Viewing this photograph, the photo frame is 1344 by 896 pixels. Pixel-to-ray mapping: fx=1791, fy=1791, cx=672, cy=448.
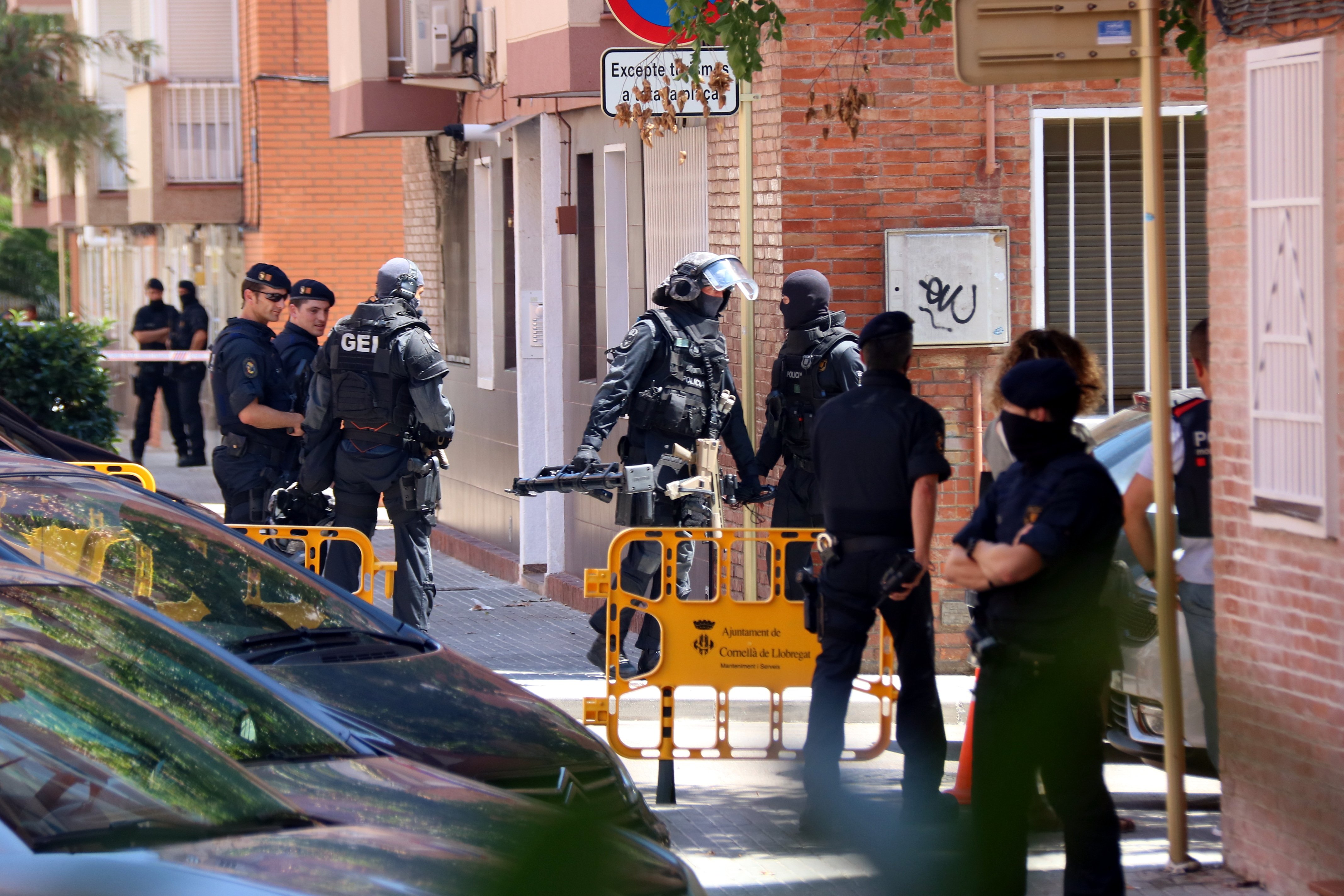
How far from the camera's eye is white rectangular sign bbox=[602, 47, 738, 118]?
322 inches

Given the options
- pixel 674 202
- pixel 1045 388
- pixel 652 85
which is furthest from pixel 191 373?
pixel 1045 388

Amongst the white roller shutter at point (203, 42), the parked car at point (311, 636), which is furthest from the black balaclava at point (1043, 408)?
the white roller shutter at point (203, 42)

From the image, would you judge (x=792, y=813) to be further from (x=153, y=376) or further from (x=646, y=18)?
(x=153, y=376)

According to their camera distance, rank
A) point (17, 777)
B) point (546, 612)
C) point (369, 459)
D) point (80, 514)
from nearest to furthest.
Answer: point (17, 777) < point (80, 514) < point (369, 459) < point (546, 612)

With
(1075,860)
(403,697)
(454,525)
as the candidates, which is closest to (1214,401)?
(1075,860)

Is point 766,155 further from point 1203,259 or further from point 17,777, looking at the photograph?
point 17,777

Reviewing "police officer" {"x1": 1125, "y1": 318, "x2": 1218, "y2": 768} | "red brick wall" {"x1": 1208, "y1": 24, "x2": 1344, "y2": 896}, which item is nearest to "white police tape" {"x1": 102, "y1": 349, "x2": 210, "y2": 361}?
"police officer" {"x1": 1125, "y1": 318, "x2": 1218, "y2": 768}

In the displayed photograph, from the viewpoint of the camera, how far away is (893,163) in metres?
9.19

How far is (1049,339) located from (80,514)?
3249 millimetres

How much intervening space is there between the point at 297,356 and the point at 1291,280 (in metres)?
5.85

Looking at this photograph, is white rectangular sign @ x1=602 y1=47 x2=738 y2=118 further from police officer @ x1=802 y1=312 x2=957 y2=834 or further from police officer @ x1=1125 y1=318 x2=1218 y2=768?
police officer @ x1=1125 y1=318 x2=1218 y2=768

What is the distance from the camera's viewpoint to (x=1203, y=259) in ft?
31.1

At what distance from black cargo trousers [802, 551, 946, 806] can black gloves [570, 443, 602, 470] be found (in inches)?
90.3

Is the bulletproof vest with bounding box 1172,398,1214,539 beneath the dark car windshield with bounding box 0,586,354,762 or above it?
above
